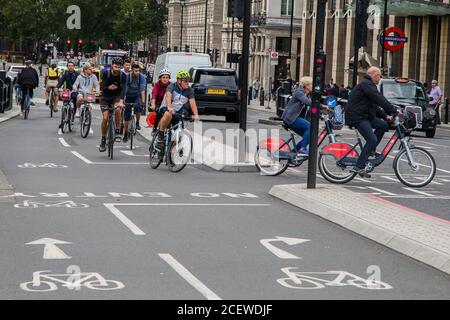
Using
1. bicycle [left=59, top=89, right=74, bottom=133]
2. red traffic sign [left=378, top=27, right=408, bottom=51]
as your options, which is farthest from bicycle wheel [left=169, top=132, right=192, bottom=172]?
red traffic sign [left=378, top=27, right=408, bottom=51]

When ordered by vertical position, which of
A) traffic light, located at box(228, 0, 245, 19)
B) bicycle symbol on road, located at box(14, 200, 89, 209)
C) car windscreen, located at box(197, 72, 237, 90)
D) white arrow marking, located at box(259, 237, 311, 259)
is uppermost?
traffic light, located at box(228, 0, 245, 19)

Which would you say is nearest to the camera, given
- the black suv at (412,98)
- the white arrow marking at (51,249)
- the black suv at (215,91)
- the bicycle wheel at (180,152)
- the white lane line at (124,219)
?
the white arrow marking at (51,249)

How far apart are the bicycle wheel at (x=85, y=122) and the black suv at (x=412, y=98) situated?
41.8 ft

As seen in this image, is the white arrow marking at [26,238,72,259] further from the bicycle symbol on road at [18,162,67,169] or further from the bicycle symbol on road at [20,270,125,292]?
the bicycle symbol on road at [18,162,67,169]

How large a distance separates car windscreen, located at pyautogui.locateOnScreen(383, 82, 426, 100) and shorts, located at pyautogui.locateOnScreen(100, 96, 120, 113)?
56.8 feet

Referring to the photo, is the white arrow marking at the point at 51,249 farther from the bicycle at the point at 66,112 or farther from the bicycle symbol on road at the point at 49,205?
the bicycle at the point at 66,112

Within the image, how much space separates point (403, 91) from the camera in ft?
130

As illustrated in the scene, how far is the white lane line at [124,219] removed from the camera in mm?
12445

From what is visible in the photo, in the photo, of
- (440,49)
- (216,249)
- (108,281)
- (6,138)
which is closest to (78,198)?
(216,249)

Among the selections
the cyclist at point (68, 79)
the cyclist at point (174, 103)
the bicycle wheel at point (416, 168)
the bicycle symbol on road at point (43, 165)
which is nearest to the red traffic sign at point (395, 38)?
the cyclist at point (68, 79)

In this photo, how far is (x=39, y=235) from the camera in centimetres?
1198

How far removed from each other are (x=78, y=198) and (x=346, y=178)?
4872mm

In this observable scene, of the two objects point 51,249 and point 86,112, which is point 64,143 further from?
point 51,249

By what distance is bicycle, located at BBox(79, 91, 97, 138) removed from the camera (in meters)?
27.3
